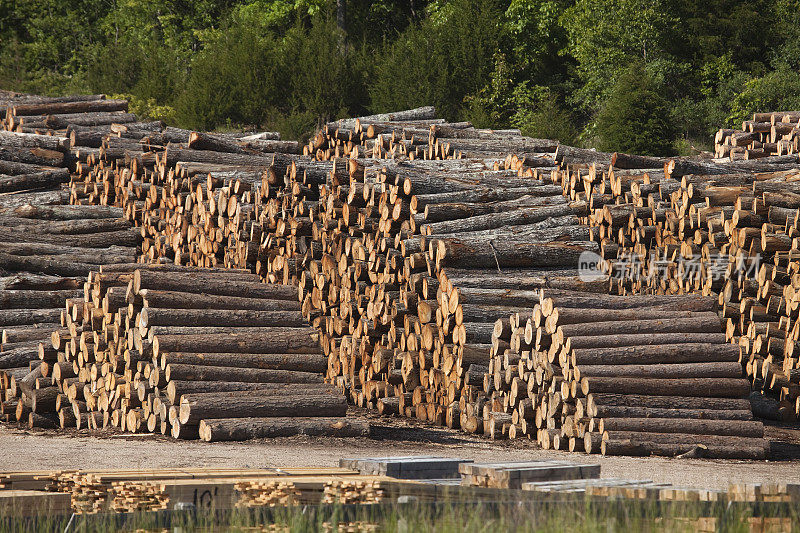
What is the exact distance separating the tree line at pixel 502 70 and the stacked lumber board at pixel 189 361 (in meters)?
20.3

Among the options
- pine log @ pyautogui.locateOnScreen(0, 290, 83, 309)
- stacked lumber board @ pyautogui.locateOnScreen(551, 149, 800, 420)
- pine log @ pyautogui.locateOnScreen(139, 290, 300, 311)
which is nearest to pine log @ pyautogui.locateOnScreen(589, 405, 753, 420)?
stacked lumber board @ pyautogui.locateOnScreen(551, 149, 800, 420)

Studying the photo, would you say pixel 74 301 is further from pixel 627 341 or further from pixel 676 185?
pixel 676 185

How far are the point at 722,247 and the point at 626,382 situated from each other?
3.75 meters

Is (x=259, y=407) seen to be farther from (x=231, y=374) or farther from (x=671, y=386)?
(x=671, y=386)

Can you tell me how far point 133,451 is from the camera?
9172 mm

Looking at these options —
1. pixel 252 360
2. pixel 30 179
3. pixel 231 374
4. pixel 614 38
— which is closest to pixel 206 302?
pixel 252 360

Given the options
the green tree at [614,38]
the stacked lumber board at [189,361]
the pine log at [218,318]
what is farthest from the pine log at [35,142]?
the green tree at [614,38]

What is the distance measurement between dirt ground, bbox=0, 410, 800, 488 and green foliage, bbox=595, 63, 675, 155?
650 inches

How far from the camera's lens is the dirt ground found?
845 centimetres

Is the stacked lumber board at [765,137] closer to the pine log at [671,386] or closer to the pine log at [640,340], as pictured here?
the pine log at [640,340]

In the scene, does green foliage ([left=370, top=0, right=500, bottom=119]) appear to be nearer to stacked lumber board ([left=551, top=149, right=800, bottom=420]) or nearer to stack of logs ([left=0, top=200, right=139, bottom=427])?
stack of logs ([left=0, top=200, right=139, bottom=427])

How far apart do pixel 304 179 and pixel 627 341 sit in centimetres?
540

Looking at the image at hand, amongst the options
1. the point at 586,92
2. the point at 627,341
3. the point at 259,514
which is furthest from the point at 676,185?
the point at 586,92

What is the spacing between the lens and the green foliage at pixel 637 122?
2658 cm
